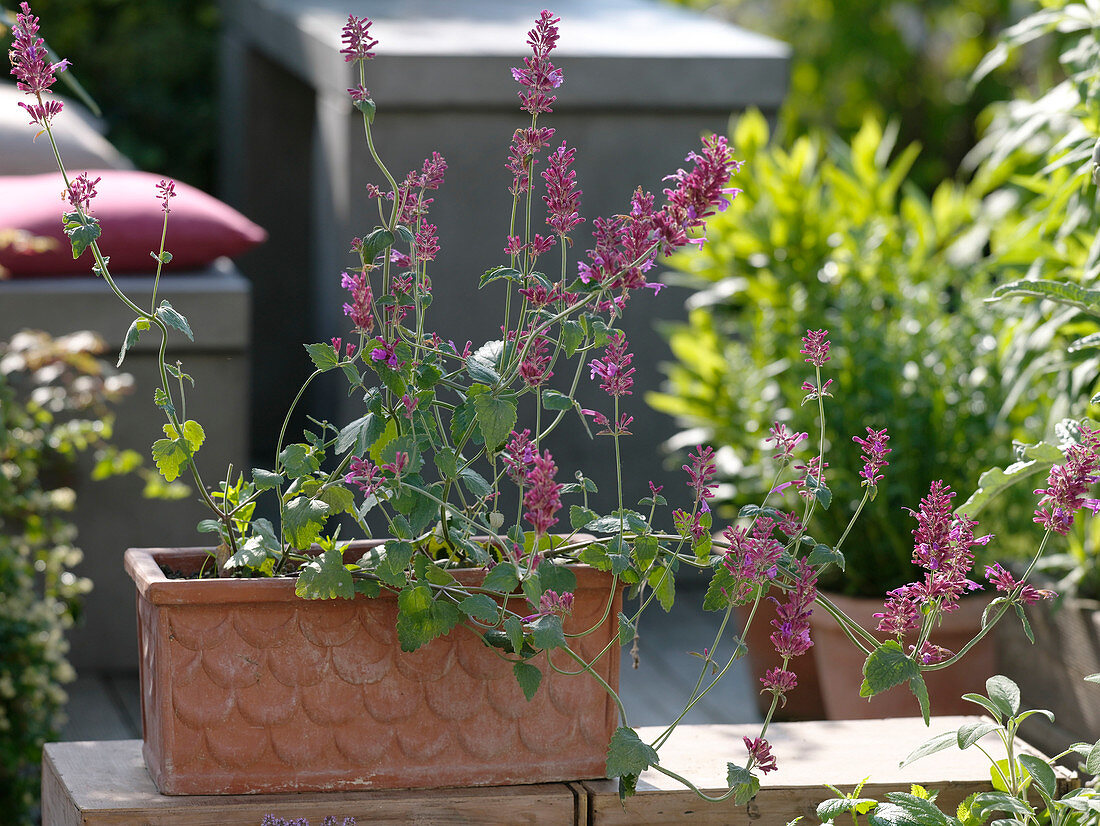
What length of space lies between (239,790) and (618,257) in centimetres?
57

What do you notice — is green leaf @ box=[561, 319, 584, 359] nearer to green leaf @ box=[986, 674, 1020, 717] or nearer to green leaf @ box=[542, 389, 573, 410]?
green leaf @ box=[542, 389, 573, 410]

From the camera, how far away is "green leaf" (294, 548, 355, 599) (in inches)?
44.0

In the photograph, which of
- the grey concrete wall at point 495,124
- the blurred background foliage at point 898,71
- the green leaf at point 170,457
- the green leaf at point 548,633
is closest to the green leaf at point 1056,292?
the green leaf at point 548,633

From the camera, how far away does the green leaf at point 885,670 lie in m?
1.10

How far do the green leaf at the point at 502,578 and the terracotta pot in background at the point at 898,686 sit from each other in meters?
1.01

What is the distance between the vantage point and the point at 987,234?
2854 millimetres

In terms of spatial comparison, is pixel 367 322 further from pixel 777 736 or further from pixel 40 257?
pixel 40 257

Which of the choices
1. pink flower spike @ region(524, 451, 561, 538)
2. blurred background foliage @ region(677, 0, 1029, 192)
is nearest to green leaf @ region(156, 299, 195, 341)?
pink flower spike @ region(524, 451, 561, 538)

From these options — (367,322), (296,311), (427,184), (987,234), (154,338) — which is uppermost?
(427,184)

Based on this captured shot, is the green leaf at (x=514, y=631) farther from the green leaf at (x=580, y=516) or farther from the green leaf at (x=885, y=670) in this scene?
the green leaf at (x=885, y=670)

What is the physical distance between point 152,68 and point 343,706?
4.42m

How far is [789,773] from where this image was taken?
1289 mm

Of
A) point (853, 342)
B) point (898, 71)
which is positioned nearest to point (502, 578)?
point (853, 342)

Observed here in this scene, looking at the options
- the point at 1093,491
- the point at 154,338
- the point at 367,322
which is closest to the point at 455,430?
the point at 367,322
